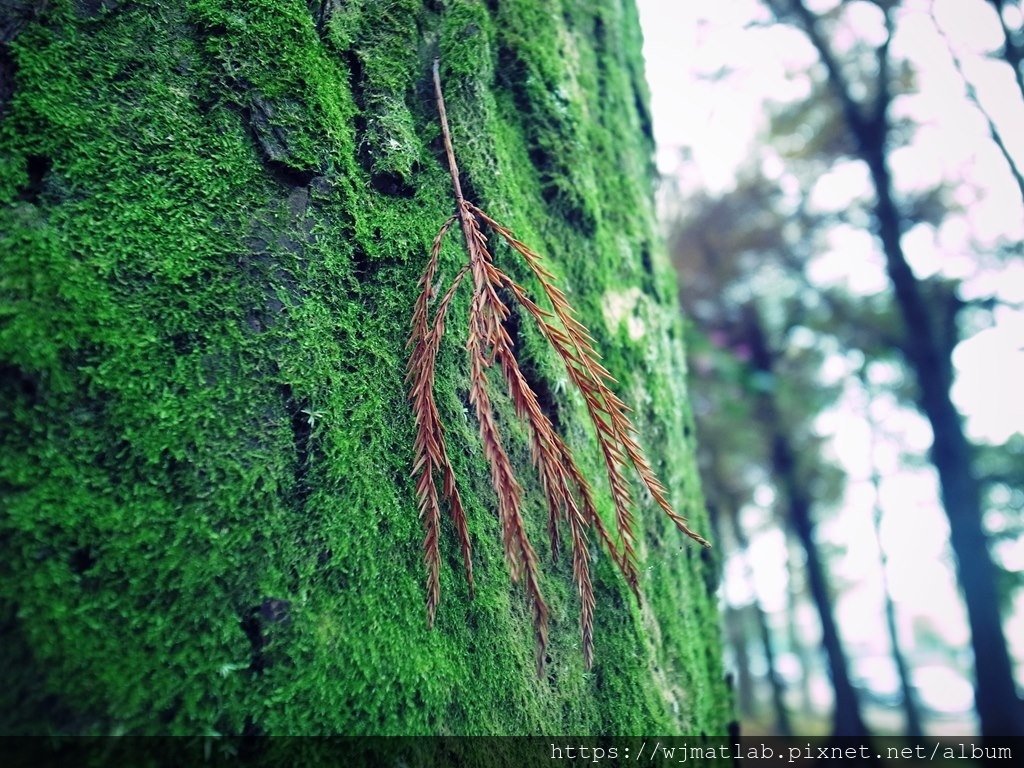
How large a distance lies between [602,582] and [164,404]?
1.06 metres

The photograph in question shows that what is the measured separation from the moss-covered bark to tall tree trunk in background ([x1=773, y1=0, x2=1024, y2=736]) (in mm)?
7467

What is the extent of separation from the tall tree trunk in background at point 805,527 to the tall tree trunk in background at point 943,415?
9.29ft

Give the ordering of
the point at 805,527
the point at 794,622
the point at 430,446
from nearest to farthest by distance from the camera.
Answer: the point at 430,446
the point at 805,527
the point at 794,622

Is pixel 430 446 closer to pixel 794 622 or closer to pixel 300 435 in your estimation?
pixel 300 435

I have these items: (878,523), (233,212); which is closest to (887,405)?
(878,523)

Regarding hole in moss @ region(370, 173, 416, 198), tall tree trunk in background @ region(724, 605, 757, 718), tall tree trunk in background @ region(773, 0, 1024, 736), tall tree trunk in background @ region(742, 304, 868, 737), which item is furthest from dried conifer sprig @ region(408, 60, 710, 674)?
tall tree trunk in background @ region(724, 605, 757, 718)

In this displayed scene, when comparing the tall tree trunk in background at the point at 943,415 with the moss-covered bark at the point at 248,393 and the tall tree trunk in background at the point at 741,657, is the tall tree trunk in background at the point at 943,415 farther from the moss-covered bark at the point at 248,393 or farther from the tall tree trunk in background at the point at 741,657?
the tall tree trunk in background at the point at 741,657

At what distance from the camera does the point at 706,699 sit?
2.08 metres

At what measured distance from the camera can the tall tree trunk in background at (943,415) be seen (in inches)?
266

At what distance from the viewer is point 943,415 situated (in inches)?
288

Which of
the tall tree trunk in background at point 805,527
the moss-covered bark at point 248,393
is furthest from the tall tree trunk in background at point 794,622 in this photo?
the moss-covered bark at point 248,393

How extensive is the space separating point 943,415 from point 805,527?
392cm

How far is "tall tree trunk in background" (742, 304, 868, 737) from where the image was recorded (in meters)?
9.73

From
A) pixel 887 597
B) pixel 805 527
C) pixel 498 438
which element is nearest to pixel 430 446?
pixel 498 438
